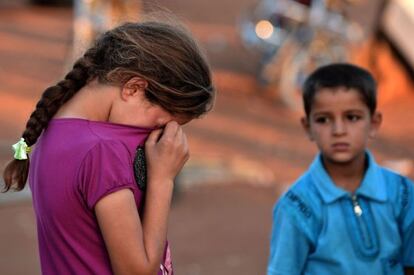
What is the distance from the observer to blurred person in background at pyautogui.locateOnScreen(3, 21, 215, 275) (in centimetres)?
171

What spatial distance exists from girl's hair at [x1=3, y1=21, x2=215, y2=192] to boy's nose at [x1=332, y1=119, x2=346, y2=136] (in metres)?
0.68

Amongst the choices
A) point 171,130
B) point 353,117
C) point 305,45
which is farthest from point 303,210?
point 305,45

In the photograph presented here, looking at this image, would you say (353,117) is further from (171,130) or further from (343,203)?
(171,130)

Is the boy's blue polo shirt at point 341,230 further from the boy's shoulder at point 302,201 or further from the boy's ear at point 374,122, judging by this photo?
the boy's ear at point 374,122

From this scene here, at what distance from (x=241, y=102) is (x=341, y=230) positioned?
721cm

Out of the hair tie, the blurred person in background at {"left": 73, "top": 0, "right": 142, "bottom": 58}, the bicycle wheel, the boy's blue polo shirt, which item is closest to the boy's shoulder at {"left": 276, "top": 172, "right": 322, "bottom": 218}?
the boy's blue polo shirt

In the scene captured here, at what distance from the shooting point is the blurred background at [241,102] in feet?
16.9

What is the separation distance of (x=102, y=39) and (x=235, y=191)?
431cm

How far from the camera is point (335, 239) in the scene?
238 centimetres

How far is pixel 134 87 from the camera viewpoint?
1813 mm

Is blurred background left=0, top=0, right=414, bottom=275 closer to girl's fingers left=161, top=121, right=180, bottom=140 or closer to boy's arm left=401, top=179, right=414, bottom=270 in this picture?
boy's arm left=401, top=179, right=414, bottom=270

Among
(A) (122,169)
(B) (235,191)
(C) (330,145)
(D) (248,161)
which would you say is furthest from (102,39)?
(D) (248,161)

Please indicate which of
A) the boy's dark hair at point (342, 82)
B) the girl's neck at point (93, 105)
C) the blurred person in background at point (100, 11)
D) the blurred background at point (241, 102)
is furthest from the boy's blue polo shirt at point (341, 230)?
the blurred person in background at point (100, 11)

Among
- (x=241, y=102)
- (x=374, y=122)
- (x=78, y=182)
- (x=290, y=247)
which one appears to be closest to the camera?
(x=78, y=182)
